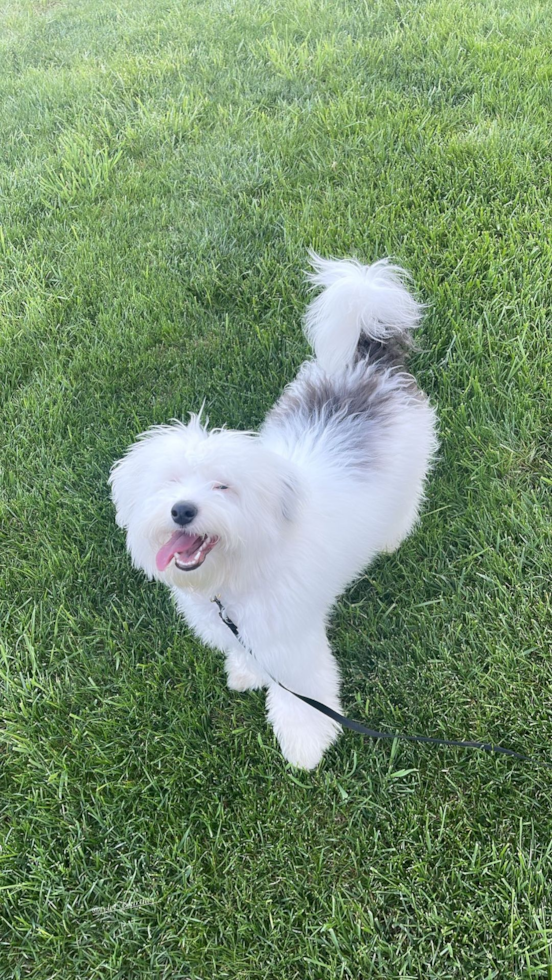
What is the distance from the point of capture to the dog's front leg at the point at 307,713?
85.4 inches

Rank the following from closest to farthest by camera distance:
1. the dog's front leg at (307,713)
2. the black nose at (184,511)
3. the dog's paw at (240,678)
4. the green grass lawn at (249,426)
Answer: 1. the black nose at (184,511)
2. the green grass lawn at (249,426)
3. the dog's front leg at (307,713)
4. the dog's paw at (240,678)

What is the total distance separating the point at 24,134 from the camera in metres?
5.09

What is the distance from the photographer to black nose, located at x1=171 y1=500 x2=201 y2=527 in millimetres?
1547

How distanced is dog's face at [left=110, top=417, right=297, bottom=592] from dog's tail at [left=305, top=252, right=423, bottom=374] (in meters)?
0.81

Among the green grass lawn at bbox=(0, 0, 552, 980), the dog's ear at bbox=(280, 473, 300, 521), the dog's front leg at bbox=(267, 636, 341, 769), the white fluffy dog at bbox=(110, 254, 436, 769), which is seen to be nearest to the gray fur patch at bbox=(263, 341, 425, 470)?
the white fluffy dog at bbox=(110, 254, 436, 769)

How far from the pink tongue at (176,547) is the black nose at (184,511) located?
0.05m

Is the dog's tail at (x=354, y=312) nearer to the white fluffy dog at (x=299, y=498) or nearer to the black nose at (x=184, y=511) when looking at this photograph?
the white fluffy dog at (x=299, y=498)

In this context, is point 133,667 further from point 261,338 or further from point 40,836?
point 261,338

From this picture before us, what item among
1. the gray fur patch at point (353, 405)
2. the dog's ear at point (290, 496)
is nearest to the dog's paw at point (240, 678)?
the dog's ear at point (290, 496)

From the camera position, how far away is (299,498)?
1838 mm

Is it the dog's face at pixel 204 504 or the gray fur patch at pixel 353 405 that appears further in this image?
→ the gray fur patch at pixel 353 405

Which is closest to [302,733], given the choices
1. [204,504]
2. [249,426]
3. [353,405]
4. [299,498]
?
[299,498]

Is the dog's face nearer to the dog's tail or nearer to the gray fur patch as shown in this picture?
the gray fur patch

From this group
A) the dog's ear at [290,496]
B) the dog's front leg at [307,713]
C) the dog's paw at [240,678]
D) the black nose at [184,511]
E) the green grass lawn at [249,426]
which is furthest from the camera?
the dog's paw at [240,678]
